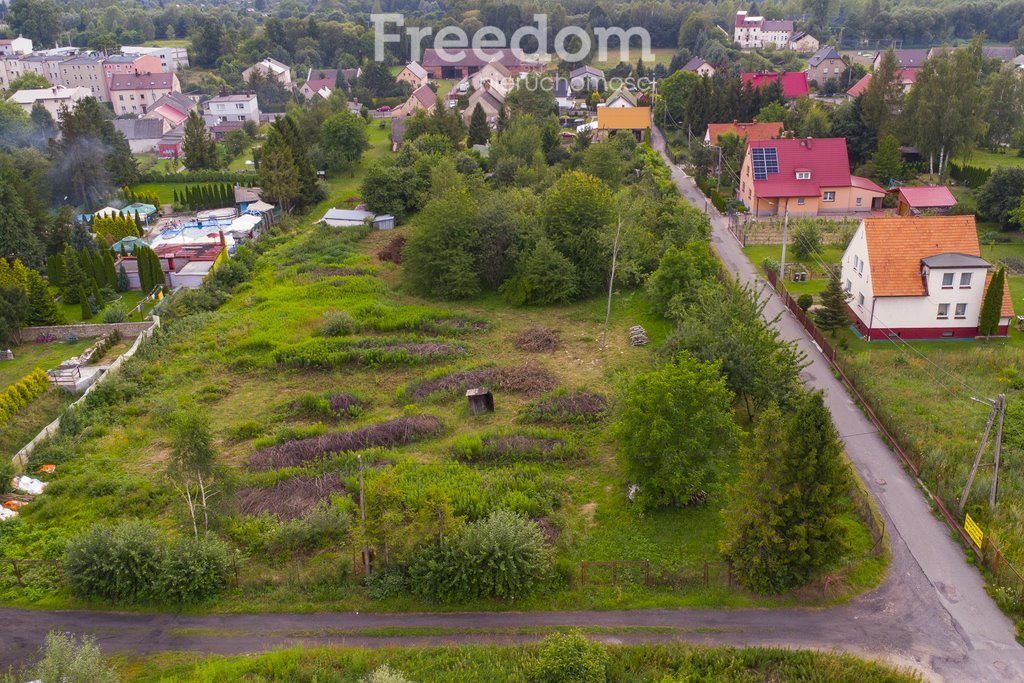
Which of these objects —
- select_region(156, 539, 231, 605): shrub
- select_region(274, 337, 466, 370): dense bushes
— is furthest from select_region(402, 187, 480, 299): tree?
select_region(156, 539, 231, 605): shrub

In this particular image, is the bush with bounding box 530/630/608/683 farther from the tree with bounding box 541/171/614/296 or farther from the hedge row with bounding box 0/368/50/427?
the tree with bounding box 541/171/614/296

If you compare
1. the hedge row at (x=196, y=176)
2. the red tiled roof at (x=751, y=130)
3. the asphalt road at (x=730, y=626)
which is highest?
the red tiled roof at (x=751, y=130)

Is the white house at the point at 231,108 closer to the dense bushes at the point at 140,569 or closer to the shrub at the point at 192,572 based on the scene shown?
the dense bushes at the point at 140,569

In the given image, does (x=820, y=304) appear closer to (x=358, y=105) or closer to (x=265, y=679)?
(x=265, y=679)

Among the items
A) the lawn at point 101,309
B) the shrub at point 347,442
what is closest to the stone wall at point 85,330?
the lawn at point 101,309

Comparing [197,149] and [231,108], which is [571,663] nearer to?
[197,149]
